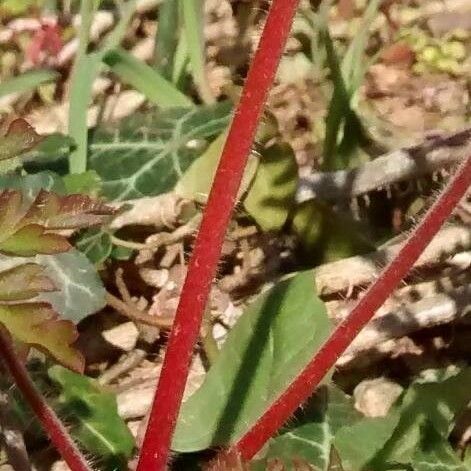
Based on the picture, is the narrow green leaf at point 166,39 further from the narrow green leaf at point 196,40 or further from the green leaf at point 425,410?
the green leaf at point 425,410

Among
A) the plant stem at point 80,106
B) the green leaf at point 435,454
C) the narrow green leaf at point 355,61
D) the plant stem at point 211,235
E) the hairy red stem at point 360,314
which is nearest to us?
the plant stem at point 211,235

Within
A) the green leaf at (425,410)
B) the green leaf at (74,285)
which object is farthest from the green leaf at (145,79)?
the green leaf at (425,410)

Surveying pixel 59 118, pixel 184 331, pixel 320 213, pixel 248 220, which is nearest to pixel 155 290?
pixel 248 220

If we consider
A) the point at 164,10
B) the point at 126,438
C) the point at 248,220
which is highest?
the point at 164,10

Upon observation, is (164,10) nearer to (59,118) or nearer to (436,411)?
(59,118)

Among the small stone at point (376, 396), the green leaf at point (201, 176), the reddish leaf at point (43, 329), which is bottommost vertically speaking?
the small stone at point (376, 396)

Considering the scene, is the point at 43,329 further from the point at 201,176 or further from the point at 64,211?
the point at 201,176
